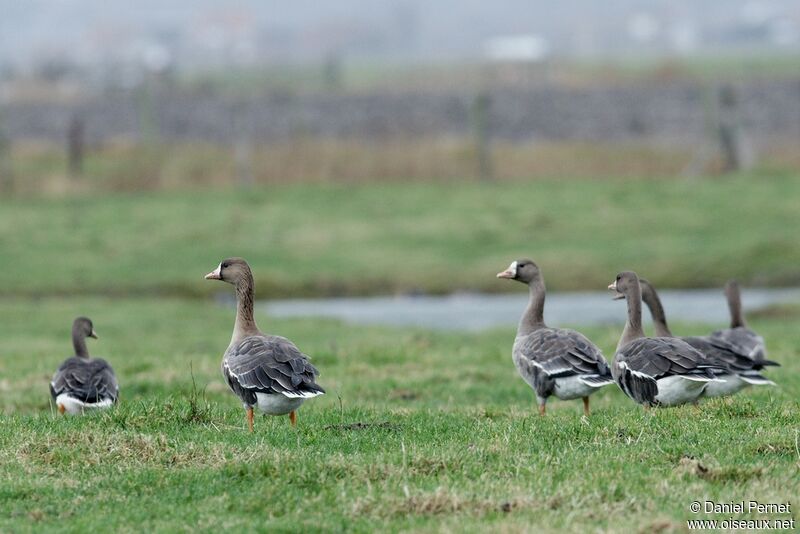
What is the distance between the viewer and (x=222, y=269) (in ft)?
45.3

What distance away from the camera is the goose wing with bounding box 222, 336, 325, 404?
11508 millimetres

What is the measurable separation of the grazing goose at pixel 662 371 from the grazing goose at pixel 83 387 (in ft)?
17.8

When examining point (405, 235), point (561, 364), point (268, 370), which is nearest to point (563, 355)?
point (561, 364)

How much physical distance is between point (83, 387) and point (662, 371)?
6102 mm

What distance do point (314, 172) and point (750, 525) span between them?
1431 inches

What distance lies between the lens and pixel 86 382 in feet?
44.3

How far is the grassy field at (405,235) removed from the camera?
3288 centimetres

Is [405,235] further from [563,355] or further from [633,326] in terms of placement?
[563,355]

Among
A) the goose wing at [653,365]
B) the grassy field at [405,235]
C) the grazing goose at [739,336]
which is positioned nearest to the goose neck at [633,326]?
the goose wing at [653,365]

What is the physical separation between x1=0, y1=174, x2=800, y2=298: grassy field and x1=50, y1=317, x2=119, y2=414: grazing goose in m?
18.3

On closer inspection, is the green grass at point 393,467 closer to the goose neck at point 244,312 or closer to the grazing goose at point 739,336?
the goose neck at point 244,312

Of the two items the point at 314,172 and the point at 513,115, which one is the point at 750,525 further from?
the point at 513,115

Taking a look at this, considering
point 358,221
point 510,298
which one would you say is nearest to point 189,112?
point 358,221

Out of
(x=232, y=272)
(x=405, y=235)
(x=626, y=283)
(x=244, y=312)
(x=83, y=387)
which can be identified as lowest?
(x=83, y=387)
